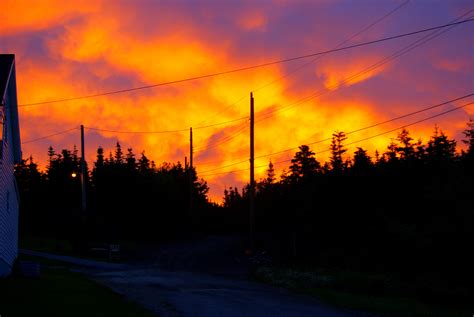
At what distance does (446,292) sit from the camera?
2508 centimetres

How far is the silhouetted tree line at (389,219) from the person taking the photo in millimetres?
30391

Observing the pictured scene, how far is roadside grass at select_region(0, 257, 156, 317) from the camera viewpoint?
15.6 metres

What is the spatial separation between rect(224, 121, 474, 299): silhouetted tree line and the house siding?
638 inches

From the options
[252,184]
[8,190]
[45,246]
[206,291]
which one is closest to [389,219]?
[252,184]

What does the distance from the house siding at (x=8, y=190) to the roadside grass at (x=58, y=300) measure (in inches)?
54.6

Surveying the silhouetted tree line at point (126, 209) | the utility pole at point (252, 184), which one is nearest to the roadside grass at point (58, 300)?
the utility pole at point (252, 184)

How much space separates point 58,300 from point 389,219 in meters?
23.7

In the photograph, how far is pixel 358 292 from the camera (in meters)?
25.7

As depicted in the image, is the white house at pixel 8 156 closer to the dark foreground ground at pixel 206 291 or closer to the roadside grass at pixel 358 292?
the dark foreground ground at pixel 206 291

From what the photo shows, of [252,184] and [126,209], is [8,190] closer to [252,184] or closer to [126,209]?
[252,184]

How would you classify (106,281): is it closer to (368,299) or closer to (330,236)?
(368,299)

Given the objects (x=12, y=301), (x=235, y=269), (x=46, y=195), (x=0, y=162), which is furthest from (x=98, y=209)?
(x=12, y=301)

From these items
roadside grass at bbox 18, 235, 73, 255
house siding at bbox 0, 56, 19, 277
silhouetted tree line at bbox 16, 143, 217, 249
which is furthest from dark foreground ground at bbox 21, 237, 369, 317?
silhouetted tree line at bbox 16, 143, 217, 249

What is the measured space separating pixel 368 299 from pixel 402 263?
13.3m
